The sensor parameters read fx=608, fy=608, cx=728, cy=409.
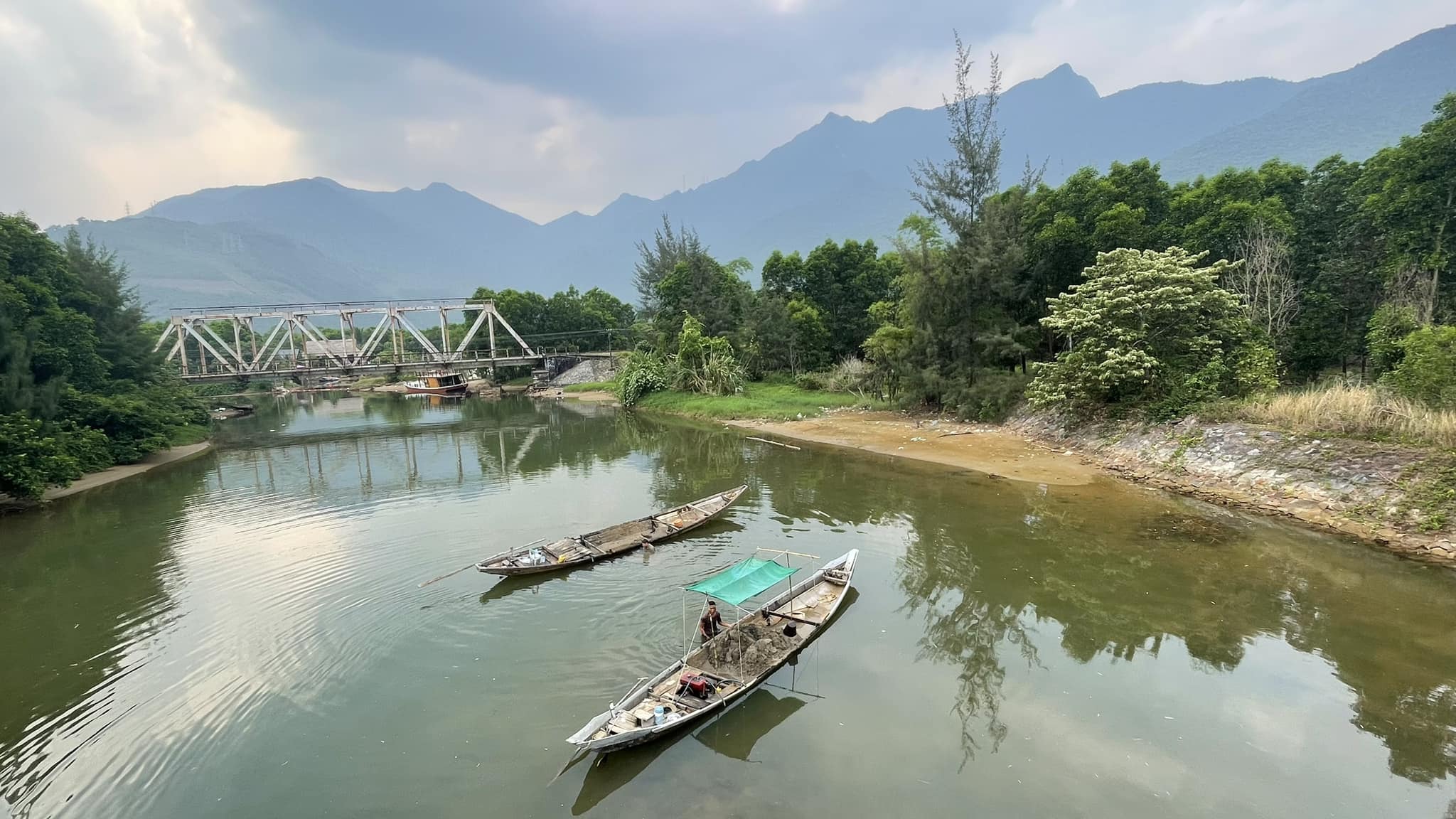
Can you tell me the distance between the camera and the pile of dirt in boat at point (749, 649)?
9867mm

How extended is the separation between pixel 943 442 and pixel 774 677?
19.3 meters

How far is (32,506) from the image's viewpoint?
21.9 meters

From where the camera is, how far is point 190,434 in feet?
118

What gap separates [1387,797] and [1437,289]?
74.8 feet

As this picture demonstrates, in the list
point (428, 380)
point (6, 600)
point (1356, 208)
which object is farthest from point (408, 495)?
point (428, 380)

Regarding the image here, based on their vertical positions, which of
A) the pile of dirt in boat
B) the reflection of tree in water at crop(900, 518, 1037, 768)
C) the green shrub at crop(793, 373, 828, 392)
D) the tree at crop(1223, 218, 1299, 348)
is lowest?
the reflection of tree in water at crop(900, 518, 1037, 768)

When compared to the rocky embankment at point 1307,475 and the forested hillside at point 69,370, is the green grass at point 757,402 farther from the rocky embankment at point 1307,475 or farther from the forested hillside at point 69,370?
the forested hillside at point 69,370

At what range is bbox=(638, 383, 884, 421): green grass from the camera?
37344 mm

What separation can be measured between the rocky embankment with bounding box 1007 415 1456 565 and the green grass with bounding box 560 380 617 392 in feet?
143

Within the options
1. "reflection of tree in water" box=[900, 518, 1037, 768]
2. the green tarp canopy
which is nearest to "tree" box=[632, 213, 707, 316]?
"reflection of tree in water" box=[900, 518, 1037, 768]

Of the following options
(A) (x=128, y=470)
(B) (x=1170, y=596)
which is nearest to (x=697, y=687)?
(B) (x=1170, y=596)

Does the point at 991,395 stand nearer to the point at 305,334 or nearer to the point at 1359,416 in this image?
the point at 1359,416

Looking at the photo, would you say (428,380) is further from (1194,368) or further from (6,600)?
(1194,368)

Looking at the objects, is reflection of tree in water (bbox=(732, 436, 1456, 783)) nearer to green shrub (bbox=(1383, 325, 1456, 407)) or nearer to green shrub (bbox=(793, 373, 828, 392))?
green shrub (bbox=(1383, 325, 1456, 407))
